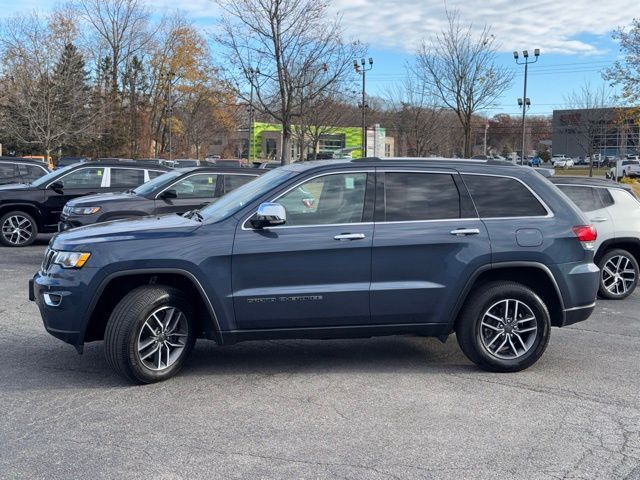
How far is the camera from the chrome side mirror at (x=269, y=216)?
16.9ft

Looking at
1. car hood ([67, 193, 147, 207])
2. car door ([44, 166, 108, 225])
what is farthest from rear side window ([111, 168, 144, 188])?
car hood ([67, 193, 147, 207])

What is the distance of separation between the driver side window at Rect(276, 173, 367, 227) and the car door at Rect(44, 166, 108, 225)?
341 inches

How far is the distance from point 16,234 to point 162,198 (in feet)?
14.3

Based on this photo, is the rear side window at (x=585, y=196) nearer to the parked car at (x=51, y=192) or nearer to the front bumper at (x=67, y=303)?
the front bumper at (x=67, y=303)

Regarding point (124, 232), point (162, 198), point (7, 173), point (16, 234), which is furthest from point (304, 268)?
point (7, 173)

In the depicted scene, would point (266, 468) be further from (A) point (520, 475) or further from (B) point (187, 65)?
(B) point (187, 65)

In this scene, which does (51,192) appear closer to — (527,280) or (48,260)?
(48,260)

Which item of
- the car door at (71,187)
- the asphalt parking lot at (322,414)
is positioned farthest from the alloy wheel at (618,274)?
the car door at (71,187)

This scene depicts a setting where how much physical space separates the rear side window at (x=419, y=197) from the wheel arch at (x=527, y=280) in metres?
0.58

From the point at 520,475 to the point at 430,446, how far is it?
1.94ft

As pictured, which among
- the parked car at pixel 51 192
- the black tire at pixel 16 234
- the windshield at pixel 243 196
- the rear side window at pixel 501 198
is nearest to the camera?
the windshield at pixel 243 196

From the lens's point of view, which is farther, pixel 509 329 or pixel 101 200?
pixel 101 200

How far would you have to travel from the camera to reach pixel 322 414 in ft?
15.4

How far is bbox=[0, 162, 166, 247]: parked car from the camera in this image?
12961 mm
